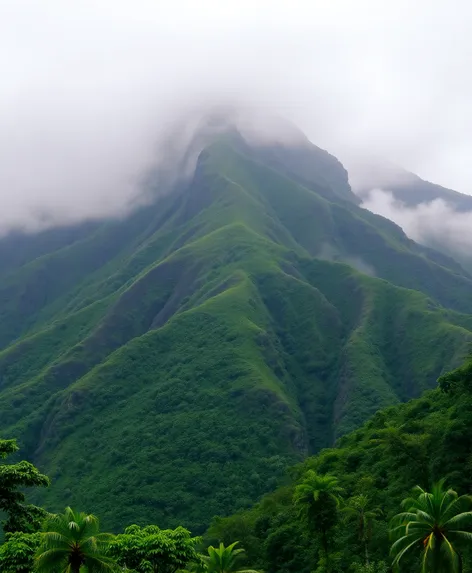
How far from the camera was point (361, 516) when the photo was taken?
179 feet

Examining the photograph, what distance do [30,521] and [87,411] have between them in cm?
16529

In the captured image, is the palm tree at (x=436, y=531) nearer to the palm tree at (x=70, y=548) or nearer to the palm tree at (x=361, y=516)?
the palm tree at (x=70, y=548)

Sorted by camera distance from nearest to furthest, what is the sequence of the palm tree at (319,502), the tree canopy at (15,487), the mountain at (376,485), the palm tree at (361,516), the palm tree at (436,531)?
the tree canopy at (15,487) → the palm tree at (436,531) → the palm tree at (319,502) → the palm tree at (361,516) → the mountain at (376,485)

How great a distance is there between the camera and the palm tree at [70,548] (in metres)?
28.7

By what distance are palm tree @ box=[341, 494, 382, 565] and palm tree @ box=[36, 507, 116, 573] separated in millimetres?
29457

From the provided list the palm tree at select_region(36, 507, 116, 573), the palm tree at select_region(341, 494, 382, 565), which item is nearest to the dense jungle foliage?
the palm tree at select_region(36, 507, 116, 573)

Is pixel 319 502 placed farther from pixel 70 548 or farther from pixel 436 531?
pixel 70 548

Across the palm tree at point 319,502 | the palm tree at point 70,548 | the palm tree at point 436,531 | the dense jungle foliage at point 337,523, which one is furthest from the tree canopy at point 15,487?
the palm tree at point 319,502

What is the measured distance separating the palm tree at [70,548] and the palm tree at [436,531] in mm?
16364

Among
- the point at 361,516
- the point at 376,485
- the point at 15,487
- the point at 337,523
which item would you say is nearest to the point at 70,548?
the point at 15,487

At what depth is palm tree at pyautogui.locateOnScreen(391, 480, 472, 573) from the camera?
31375 mm

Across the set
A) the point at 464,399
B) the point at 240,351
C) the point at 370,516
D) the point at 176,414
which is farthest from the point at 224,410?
the point at 370,516

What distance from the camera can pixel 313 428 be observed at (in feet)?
620

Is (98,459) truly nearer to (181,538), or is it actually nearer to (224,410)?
(224,410)
